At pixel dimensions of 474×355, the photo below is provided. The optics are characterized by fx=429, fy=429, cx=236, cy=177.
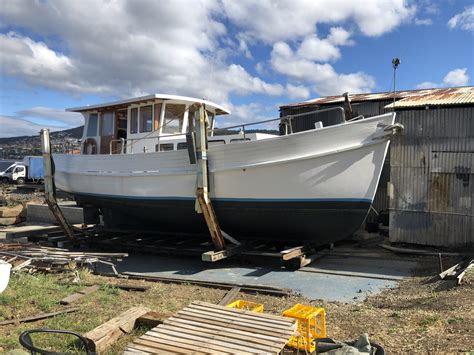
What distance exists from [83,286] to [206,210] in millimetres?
2471

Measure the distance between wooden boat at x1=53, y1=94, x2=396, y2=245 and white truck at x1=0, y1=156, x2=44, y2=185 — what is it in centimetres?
2227

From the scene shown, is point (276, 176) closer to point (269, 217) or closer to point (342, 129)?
point (269, 217)

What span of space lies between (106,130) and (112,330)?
7.81 m

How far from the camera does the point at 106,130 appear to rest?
1130cm

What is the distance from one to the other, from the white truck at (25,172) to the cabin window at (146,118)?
22925 millimetres

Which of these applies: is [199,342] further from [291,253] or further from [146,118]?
[146,118]

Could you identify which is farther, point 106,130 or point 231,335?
point 106,130

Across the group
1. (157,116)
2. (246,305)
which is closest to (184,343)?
(246,305)

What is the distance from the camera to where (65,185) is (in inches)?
468

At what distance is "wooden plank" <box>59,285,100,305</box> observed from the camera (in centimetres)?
566

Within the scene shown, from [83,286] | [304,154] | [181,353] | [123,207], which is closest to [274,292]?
[304,154]

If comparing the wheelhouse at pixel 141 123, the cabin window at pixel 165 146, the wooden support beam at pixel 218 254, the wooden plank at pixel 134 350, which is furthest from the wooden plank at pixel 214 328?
the cabin window at pixel 165 146

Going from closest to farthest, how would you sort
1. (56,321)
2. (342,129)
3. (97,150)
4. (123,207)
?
(56,321)
(342,129)
(123,207)
(97,150)

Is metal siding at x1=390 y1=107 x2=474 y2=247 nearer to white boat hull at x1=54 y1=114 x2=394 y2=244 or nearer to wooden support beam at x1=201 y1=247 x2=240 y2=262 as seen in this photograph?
white boat hull at x1=54 y1=114 x2=394 y2=244
